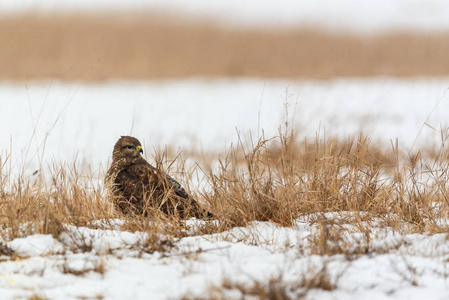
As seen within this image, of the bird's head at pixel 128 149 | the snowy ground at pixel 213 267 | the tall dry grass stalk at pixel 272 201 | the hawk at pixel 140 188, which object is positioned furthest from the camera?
the bird's head at pixel 128 149

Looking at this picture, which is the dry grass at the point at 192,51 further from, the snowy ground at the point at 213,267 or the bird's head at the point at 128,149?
the snowy ground at the point at 213,267

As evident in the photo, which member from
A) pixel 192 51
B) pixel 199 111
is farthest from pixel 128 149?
pixel 192 51

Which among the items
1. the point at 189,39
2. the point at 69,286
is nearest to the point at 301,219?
the point at 69,286

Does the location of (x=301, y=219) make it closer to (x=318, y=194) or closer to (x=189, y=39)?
(x=318, y=194)

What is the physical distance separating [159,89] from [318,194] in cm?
925

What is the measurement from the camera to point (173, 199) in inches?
149

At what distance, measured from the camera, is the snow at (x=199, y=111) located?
8.62m

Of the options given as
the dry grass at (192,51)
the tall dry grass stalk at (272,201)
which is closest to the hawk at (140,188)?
the tall dry grass stalk at (272,201)

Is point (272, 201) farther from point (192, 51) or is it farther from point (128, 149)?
point (192, 51)

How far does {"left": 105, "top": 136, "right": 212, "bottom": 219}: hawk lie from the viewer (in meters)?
3.72

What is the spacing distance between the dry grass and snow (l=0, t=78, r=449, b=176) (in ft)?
2.24

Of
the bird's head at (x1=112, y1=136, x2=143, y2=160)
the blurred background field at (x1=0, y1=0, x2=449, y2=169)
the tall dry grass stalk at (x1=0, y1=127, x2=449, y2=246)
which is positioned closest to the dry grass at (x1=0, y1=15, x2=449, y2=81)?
the blurred background field at (x1=0, y1=0, x2=449, y2=169)

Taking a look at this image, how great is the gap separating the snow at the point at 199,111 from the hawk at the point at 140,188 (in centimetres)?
314

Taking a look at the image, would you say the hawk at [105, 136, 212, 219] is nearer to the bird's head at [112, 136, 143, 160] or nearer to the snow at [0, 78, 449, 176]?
the bird's head at [112, 136, 143, 160]
